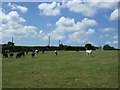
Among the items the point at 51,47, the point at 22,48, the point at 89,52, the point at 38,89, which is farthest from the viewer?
the point at 51,47

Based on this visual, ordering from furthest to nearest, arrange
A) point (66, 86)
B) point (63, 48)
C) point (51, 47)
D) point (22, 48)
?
point (63, 48)
point (51, 47)
point (22, 48)
point (66, 86)

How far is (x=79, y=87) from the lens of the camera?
1135 cm

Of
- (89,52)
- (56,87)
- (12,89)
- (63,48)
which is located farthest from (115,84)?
(63,48)

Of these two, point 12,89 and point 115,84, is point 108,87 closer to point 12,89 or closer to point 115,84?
point 115,84

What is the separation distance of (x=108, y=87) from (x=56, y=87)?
2.55m

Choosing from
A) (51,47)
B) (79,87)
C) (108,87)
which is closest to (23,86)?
(79,87)

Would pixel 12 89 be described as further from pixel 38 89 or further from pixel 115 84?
pixel 115 84

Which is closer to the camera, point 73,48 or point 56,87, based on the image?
point 56,87

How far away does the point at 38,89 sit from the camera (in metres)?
10.9

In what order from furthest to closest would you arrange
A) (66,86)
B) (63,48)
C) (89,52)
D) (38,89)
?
(63,48)
(89,52)
(66,86)
(38,89)

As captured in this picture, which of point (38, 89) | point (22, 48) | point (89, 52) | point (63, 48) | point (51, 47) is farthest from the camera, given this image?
point (63, 48)

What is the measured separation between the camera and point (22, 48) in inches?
3408

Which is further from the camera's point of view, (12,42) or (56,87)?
(12,42)

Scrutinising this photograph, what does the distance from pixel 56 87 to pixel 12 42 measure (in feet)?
311
